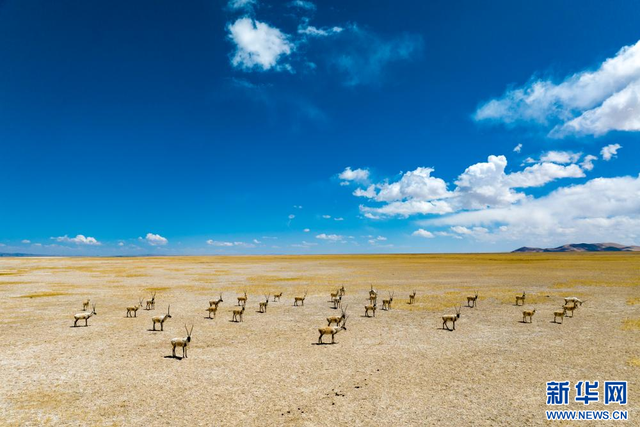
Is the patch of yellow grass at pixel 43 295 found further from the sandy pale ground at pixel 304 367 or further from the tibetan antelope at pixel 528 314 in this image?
the tibetan antelope at pixel 528 314

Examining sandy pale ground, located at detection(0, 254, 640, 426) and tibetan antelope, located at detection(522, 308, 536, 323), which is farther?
tibetan antelope, located at detection(522, 308, 536, 323)

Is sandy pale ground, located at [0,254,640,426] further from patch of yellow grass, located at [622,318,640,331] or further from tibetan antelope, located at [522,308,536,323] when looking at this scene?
tibetan antelope, located at [522,308,536,323]

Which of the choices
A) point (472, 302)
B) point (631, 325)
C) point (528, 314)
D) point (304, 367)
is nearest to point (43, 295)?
point (304, 367)

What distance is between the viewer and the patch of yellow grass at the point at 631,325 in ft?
81.4

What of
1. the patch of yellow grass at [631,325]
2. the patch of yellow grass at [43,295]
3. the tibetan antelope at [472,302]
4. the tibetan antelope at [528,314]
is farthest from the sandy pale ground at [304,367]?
the patch of yellow grass at [43,295]

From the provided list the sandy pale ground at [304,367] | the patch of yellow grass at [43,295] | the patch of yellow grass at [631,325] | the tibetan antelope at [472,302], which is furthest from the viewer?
the patch of yellow grass at [43,295]

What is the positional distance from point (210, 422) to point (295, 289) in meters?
36.4

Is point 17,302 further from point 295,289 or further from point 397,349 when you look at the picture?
point 397,349

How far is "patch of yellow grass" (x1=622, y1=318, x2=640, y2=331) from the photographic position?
24.8 m

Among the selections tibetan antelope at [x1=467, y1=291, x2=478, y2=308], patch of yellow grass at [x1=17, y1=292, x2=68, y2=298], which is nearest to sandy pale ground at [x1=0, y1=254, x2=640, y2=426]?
tibetan antelope at [x1=467, y1=291, x2=478, y2=308]

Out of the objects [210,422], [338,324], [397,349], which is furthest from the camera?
[338,324]

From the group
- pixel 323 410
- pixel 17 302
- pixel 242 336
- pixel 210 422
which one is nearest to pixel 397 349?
pixel 323 410

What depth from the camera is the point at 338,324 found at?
85.2 feet

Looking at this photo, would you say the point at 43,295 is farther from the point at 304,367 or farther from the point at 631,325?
the point at 631,325
